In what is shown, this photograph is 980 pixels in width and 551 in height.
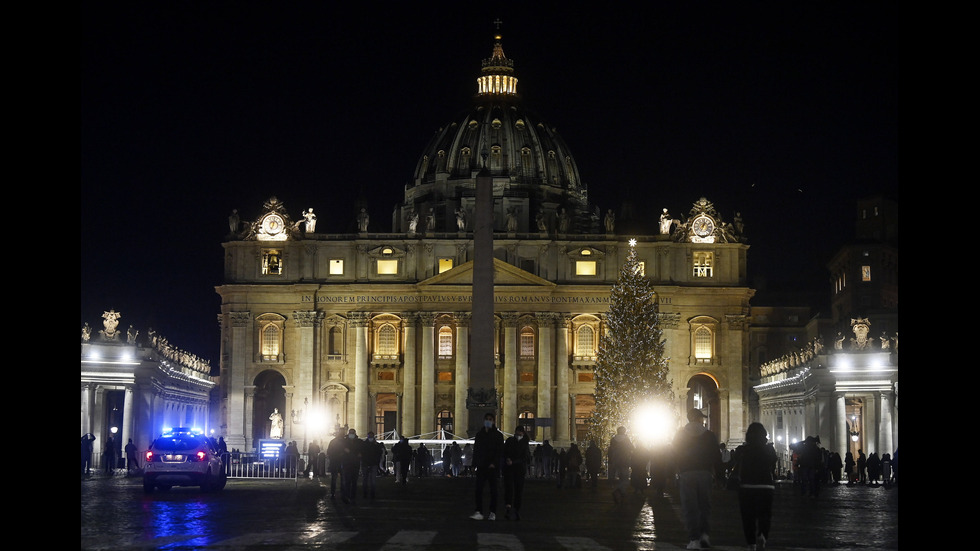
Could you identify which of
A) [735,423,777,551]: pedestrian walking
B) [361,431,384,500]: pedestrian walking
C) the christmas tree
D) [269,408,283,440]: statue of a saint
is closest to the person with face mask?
[735,423,777,551]: pedestrian walking

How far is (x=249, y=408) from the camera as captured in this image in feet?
352

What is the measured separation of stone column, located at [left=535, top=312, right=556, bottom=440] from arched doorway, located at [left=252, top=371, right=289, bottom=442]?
2019 cm

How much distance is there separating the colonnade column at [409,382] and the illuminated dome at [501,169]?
26658 millimetres

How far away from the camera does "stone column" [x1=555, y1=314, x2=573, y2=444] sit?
355 ft

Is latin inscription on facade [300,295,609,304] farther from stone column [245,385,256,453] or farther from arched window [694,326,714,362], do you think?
stone column [245,385,256,453]

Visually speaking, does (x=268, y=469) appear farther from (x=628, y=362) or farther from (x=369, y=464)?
(x=369, y=464)

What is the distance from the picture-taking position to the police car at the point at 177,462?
112 ft

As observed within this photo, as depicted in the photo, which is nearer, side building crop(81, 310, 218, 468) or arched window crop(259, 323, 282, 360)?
side building crop(81, 310, 218, 468)

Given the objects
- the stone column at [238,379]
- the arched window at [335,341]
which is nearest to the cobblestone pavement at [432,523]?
the stone column at [238,379]

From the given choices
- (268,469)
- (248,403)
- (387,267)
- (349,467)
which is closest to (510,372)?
(387,267)
